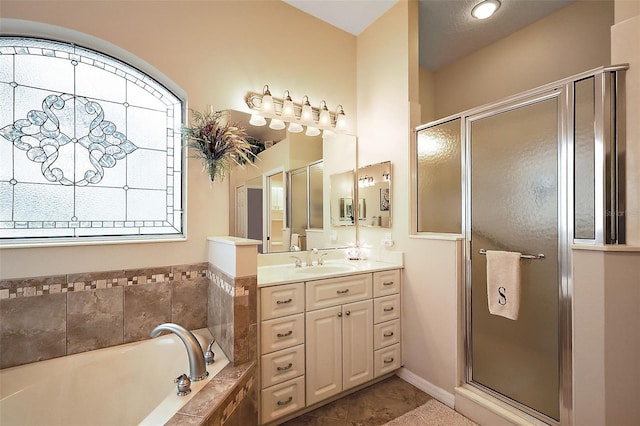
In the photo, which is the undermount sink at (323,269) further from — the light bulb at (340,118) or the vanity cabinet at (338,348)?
the light bulb at (340,118)

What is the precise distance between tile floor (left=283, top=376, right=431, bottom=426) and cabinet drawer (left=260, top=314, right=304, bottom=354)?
551 millimetres

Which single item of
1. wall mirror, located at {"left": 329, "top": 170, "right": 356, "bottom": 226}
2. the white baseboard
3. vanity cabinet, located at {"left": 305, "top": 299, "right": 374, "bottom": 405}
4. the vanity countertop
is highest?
wall mirror, located at {"left": 329, "top": 170, "right": 356, "bottom": 226}

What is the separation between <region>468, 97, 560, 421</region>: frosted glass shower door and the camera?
1.65 meters

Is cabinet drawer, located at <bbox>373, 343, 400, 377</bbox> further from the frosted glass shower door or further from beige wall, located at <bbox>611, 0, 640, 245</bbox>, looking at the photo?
beige wall, located at <bbox>611, 0, 640, 245</bbox>

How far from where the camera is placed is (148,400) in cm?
162

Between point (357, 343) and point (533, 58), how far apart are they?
10.00ft

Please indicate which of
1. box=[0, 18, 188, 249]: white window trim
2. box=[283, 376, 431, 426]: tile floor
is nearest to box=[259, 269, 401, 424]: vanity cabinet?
box=[283, 376, 431, 426]: tile floor

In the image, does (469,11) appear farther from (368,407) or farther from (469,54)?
(368,407)

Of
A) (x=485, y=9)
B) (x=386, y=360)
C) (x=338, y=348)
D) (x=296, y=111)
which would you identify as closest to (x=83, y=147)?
(x=296, y=111)

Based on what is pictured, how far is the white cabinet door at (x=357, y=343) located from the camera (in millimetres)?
2082

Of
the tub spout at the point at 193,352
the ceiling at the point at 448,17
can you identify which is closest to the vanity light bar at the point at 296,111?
the ceiling at the point at 448,17

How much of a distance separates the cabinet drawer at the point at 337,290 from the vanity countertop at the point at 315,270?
4cm

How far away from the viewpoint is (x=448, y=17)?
266cm

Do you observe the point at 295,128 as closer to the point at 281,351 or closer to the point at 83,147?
the point at 83,147
